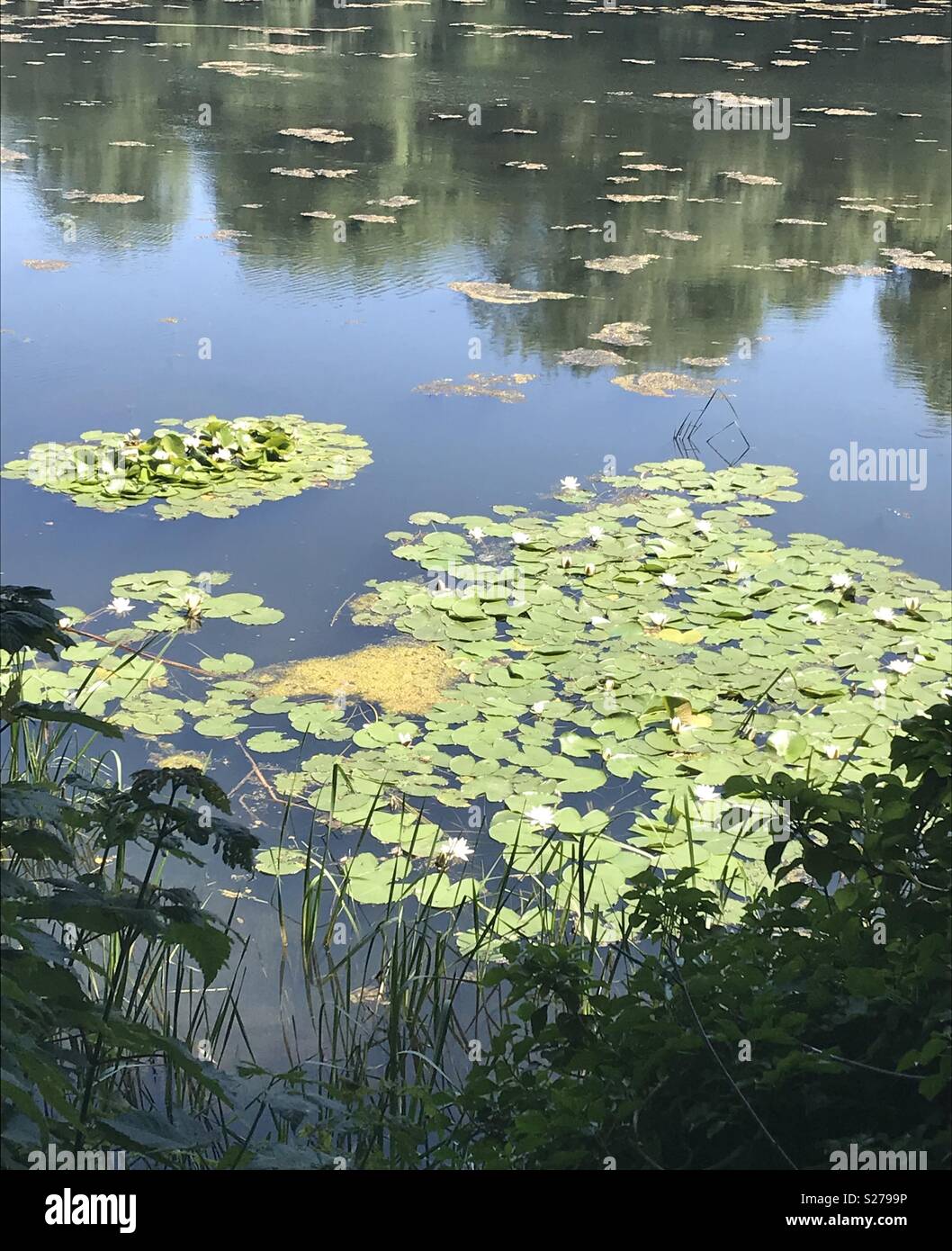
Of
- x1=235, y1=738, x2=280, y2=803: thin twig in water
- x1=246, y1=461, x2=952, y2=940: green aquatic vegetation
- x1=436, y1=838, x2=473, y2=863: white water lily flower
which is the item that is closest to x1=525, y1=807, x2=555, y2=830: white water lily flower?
x1=246, y1=461, x2=952, y2=940: green aquatic vegetation

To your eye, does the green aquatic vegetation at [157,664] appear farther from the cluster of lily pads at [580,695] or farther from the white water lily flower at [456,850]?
the white water lily flower at [456,850]

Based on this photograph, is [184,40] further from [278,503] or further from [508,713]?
[508,713]

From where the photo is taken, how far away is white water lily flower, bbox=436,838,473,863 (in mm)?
2424

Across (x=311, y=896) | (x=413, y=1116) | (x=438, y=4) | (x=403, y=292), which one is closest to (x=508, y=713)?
(x=311, y=896)

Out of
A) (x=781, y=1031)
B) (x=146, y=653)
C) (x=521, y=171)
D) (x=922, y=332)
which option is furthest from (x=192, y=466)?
(x=521, y=171)

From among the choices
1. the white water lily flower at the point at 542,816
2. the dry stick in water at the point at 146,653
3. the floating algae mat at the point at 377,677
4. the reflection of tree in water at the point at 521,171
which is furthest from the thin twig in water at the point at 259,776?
the reflection of tree in water at the point at 521,171

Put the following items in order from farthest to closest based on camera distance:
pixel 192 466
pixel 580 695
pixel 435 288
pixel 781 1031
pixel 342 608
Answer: pixel 435 288, pixel 192 466, pixel 342 608, pixel 580 695, pixel 781 1031

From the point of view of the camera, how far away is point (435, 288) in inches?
241

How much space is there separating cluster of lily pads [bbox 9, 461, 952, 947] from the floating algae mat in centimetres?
3

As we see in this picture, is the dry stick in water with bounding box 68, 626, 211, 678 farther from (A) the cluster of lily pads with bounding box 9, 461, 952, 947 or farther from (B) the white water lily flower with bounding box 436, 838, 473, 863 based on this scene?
(B) the white water lily flower with bounding box 436, 838, 473, 863

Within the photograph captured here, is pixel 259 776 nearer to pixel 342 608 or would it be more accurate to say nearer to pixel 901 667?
pixel 342 608

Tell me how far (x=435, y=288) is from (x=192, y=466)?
2293 mm

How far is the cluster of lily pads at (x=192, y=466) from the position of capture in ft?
13.3
